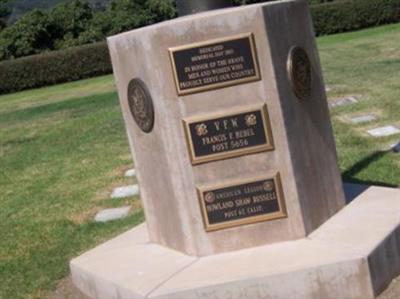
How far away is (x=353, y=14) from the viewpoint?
25234mm

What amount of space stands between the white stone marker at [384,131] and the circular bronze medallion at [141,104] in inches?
176

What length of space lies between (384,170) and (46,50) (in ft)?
74.3

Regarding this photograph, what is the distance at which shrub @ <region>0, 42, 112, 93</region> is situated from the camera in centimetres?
2500

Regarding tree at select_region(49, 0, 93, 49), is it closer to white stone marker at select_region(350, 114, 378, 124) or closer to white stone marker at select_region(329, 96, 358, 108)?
white stone marker at select_region(329, 96, 358, 108)

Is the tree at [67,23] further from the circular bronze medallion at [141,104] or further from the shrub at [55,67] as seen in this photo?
the circular bronze medallion at [141,104]

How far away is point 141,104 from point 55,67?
20.8 metres

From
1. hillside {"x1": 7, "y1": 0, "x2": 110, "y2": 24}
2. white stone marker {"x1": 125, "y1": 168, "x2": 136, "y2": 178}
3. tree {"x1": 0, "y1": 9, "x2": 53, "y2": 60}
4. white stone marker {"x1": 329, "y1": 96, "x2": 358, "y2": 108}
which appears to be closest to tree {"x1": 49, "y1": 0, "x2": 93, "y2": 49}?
tree {"x1": 0, "y1": 9, "x2": 53, "y2": 60}

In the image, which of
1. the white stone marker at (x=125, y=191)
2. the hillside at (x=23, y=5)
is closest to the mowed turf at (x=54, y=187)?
the white stone marker at (x=125, y=191)

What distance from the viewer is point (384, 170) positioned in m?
7.43

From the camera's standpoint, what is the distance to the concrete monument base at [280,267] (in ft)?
15.0

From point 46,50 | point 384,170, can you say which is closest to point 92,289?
point 384,170

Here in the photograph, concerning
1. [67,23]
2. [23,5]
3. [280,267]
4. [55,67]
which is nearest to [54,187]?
[280,267]

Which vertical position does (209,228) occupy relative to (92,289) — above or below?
above

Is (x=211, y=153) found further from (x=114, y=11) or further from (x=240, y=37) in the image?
(x=114, y=11)
